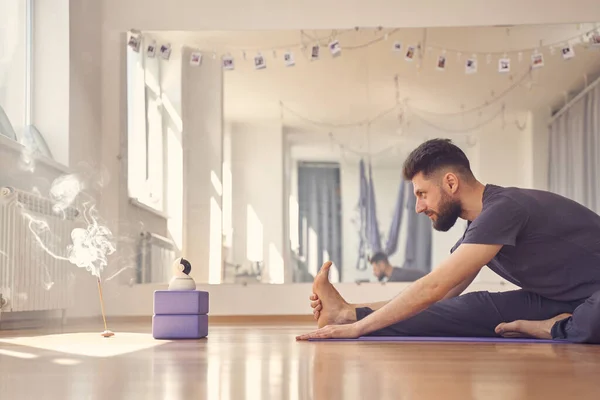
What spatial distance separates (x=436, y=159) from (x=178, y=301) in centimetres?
105

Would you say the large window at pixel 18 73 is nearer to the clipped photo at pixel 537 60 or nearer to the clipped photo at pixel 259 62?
the clipped photo at pixel 259 62

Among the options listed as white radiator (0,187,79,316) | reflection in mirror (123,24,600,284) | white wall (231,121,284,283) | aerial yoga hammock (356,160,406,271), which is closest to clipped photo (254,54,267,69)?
reflection in mirror (123,24,600,284)

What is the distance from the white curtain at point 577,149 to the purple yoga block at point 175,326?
3.58 metres

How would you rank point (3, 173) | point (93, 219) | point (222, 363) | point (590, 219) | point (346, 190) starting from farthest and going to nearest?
point (346, 190) < point (93, 219) < point (3, 173) < point (590, 219) < point (222, 363)

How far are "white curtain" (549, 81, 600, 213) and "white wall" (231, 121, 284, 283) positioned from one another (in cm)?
197

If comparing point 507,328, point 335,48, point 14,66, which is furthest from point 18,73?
point 507,328

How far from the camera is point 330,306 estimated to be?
300 centimetres

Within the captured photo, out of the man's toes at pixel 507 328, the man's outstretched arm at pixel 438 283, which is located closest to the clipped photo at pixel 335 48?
the man's toes at pixel 507 328

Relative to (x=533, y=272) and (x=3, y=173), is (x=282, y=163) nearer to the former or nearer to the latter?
(x=3, y=173)

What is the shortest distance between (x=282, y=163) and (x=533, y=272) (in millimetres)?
3270

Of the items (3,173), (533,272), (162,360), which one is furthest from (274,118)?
(162,360)

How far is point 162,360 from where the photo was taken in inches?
80.0

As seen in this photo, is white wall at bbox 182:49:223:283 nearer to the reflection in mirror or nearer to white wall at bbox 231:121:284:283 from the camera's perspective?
the reflection in mirror

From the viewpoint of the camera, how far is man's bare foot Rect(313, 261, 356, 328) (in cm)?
299
